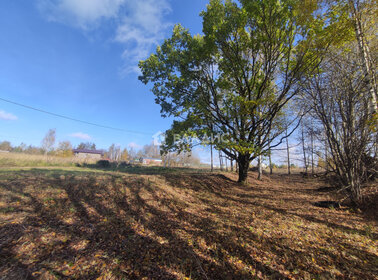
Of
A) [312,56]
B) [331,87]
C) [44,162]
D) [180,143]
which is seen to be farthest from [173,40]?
[44,162]

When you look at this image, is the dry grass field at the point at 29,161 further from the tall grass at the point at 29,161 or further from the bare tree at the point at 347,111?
the bare tree at the point at 347,111

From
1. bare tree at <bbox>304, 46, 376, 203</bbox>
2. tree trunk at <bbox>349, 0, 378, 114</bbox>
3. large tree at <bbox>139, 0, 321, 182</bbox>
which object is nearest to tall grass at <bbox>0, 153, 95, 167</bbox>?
large tree at <bbox>139, 0, 321, 182</bbox>

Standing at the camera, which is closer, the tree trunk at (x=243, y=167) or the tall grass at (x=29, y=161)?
the tree trunk at (x=243, y=167)

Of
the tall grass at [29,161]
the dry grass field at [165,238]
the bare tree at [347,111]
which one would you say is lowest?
the dry grass field at [165,238]

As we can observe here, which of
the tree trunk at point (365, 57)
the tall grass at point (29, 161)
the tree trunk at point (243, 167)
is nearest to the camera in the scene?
the tree trunk at point (365, 57)

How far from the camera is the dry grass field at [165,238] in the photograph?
2602mm

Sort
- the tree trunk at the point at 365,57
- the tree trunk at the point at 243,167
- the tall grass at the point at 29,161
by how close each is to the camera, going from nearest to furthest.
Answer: the tree trunk at the point at 365,57 < the tree trunk at the point at 243,167 < the tall grass at the point at 29,161

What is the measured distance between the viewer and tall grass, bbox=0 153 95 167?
18.3 metres

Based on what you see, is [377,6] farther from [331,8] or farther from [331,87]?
[331,87]

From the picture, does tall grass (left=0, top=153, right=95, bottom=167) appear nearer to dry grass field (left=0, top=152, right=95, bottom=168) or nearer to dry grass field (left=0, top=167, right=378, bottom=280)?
Answer: dry grass field (left=0, top=152, right=95, bottom=168)

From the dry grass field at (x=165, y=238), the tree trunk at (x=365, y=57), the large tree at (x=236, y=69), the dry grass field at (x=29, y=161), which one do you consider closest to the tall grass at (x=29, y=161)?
the dry grass field at (x=29, y=161)

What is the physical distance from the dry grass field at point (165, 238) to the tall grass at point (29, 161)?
736 inches

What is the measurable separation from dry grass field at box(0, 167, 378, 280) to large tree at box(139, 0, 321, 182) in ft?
12.6

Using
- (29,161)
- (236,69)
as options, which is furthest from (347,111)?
(29,161)
